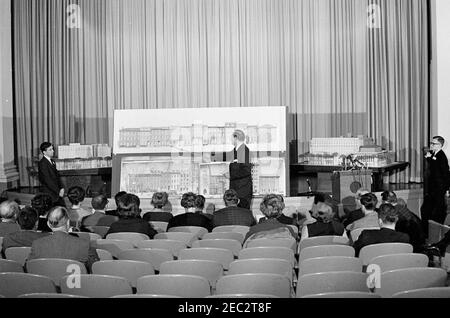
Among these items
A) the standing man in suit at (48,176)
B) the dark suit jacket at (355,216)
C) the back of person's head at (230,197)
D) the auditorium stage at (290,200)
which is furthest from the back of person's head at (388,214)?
the standing man in suit at (48,176)

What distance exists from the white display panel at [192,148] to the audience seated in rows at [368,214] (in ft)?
15.5

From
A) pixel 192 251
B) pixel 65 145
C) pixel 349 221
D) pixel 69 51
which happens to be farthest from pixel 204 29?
pixel 192 251

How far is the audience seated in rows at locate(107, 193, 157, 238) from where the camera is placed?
681cm

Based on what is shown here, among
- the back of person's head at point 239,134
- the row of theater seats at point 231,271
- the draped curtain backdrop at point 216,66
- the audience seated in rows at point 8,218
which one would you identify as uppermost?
the draped curtain backdrop at point 216,66

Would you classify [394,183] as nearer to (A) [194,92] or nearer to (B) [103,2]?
(A) [194,92]

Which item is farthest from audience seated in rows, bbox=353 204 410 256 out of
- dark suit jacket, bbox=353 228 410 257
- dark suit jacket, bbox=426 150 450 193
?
dark suit jacket, bbox=426 150 450 193

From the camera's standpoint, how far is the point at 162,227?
7.57 meters

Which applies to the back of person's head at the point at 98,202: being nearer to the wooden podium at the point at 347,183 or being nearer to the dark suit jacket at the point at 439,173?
the wooden podium at the point at 347,183

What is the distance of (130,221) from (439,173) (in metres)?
5.31

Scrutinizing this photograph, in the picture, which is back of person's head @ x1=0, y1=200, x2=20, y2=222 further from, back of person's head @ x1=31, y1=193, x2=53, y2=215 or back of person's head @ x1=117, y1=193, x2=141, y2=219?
back of person's head @ x1=117, y1=193, x2=141, y2=219

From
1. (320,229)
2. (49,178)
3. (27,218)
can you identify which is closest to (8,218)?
(27,218)

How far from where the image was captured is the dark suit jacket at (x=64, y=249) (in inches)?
210

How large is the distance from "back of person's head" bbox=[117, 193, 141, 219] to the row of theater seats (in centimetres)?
83
